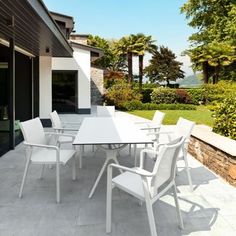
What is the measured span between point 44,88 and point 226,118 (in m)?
7.11

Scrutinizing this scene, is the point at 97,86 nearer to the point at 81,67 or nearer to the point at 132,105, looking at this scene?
the point at 132,105

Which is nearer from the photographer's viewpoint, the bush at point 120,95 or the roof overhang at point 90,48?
the roof overhang at point 90,48

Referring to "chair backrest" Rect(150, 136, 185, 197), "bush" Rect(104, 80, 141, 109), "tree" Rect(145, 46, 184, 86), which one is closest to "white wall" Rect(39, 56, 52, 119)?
"bush" Rect(104, 80, 141, 109)

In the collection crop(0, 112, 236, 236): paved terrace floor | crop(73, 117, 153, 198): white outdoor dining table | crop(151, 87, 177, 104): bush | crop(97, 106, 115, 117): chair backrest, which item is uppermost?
crop(151, 87, 177, 104): bush

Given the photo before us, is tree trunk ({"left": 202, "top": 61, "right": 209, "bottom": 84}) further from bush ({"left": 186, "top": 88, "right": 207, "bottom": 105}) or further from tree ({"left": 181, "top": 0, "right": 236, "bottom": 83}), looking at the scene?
bush ({"left": 186, "top": 88, "right": 207, "bottom": 105})

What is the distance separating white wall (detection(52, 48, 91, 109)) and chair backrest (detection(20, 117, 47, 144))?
10.9 metres

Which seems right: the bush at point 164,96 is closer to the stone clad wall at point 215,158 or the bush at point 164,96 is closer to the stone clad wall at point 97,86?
the stone clad wall at point 97,86

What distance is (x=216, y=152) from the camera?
483 centimetres

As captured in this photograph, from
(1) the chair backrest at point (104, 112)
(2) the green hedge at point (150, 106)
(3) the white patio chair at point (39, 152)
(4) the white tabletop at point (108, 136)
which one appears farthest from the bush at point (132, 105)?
(3) the white patio chair at point (39, 152)

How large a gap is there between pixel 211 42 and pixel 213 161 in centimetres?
1998

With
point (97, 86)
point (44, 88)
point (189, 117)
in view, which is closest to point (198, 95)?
point (97, 86)

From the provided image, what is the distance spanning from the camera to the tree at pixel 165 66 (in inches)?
1341

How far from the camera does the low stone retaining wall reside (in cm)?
430

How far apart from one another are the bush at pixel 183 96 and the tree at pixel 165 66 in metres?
13.1
